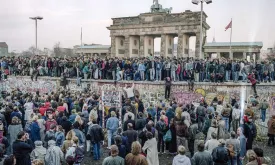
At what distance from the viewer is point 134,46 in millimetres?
47781

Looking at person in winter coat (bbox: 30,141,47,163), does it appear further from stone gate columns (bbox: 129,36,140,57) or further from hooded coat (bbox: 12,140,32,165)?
stone gate columns (bbox: 129,36,140,57)

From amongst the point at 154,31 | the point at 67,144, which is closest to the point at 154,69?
the point at 67,144

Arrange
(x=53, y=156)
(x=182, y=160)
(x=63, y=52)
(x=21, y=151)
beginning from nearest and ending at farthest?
(x=182, y=160) < (x=21, y=151) < (x=53, y=156) < (x=63, y=52)

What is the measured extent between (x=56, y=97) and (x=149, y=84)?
8780 mm

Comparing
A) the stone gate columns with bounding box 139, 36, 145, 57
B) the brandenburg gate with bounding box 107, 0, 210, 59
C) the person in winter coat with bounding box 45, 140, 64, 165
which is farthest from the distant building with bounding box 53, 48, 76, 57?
the person in winter coat with bounding box 45, 140, 64, 165

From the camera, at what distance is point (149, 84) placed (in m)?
23.9

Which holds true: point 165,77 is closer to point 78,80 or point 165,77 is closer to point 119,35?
point 78,80

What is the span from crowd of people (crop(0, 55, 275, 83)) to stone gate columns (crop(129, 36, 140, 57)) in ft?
65.9

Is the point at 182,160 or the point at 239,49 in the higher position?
the point at 239,49

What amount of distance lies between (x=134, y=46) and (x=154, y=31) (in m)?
5.62

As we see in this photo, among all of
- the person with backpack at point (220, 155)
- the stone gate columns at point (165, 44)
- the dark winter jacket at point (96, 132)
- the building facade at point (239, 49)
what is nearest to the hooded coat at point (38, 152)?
the dark winter jacket at point (96, 132)

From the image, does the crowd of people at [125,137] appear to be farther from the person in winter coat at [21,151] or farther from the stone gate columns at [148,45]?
the stone gate columns at [148,45]

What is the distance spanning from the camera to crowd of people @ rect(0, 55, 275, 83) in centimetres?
2250

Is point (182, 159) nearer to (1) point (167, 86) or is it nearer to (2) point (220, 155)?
(2) point (220, 155)
